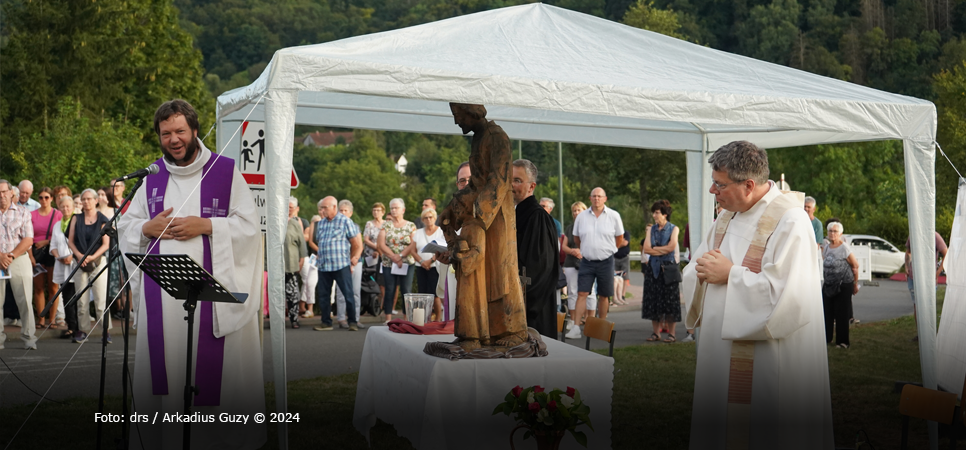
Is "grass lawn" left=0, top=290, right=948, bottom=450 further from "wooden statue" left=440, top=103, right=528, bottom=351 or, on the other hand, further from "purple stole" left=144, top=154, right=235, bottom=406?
"wooden statue" left=440, top=103, right=528, bottom=351

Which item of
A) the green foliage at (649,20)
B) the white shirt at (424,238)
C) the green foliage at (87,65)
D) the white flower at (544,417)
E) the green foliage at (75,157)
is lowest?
the white flower at (544,417)

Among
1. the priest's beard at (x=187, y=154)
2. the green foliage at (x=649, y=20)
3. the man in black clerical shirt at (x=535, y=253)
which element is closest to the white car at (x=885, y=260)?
the green foliage at (x=649, y=20)

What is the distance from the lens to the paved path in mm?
8641

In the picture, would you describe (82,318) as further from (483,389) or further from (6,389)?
(483,389)

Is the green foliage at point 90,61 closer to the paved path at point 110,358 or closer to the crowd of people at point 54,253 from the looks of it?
the crowd of people at point 54,253

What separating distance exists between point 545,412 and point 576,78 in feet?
7.57

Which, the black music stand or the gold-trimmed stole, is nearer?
the black music stand

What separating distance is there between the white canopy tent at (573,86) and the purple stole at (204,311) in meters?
0.37

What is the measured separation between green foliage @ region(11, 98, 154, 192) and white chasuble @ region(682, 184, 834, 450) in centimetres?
1868

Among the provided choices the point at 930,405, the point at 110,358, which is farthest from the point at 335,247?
the point at 930,405

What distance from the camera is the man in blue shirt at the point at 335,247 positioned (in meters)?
12.6

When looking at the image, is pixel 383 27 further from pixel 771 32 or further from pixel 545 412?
pixel 545 412

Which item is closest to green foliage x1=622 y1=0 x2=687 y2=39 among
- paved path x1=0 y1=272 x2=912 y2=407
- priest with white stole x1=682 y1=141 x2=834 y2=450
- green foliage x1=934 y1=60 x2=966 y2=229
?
green foliage x1=934 y1=60 x2=966 y2=229

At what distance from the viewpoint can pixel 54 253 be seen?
1153 cm
